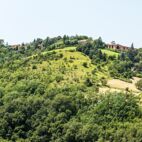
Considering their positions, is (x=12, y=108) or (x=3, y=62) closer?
(x=12, y=108)

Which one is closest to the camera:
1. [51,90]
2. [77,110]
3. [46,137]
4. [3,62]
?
[46,137]

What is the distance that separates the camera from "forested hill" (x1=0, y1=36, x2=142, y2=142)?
369 feet

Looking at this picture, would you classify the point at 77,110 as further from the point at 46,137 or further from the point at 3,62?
the point at 3,62

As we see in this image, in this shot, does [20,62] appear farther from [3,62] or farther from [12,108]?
[12,108]

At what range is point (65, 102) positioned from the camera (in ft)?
413

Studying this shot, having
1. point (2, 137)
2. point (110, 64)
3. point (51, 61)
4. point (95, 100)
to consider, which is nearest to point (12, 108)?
point (2, 137)

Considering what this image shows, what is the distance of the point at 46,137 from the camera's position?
11569 cm

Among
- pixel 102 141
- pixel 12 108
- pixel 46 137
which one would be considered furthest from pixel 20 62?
pixel 102 141

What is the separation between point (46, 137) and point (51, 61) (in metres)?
55.9

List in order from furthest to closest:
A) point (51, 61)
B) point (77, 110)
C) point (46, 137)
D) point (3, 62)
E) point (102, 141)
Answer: point (3, 62)
point (51, 61)
point (77, 110)
point (46, 137)
point (102, 141)

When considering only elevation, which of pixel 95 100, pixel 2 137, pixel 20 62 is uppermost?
pixel 20 62

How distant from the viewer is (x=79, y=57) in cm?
17525

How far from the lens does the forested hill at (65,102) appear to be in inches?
4427

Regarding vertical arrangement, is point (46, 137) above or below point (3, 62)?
below
